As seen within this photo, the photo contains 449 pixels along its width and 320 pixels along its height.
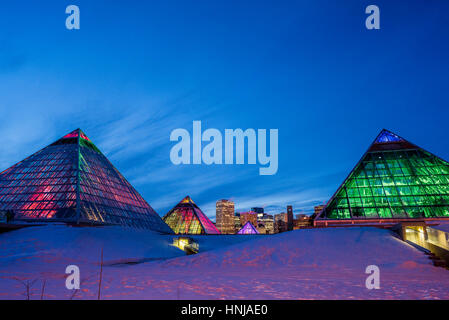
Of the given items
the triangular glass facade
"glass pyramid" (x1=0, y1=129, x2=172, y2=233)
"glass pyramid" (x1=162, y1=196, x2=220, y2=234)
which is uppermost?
the triangular glass facade

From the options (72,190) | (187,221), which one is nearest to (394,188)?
(72,190)

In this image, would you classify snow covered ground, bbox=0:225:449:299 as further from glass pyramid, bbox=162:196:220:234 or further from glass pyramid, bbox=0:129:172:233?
glass pyramid, bbox=162:196:220:234

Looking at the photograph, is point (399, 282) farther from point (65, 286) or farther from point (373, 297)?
point (65, 286)

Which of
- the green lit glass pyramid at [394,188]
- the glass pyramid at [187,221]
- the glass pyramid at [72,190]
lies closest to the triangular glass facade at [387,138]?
the green lit glass pyramid at [394,188]

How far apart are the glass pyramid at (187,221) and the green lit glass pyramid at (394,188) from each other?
32.0m

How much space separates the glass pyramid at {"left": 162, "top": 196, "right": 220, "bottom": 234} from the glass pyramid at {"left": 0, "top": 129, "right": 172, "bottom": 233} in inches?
724

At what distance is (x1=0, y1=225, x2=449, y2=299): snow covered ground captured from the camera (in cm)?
748

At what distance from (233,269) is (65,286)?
7.36 m

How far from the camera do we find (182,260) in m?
15.9

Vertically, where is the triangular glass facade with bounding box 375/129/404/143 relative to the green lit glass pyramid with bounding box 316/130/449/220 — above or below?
above

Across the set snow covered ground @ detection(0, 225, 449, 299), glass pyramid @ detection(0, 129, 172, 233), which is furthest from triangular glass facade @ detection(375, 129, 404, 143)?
glass pyramid @ detection(0, 129, 172, 233)

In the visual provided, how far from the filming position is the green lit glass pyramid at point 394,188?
2666 centimetres

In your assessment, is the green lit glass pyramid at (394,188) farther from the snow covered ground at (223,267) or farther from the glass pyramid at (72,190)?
the glass pyramid at (72,190)

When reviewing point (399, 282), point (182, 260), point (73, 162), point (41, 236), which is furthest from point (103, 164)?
point (399, 282)
